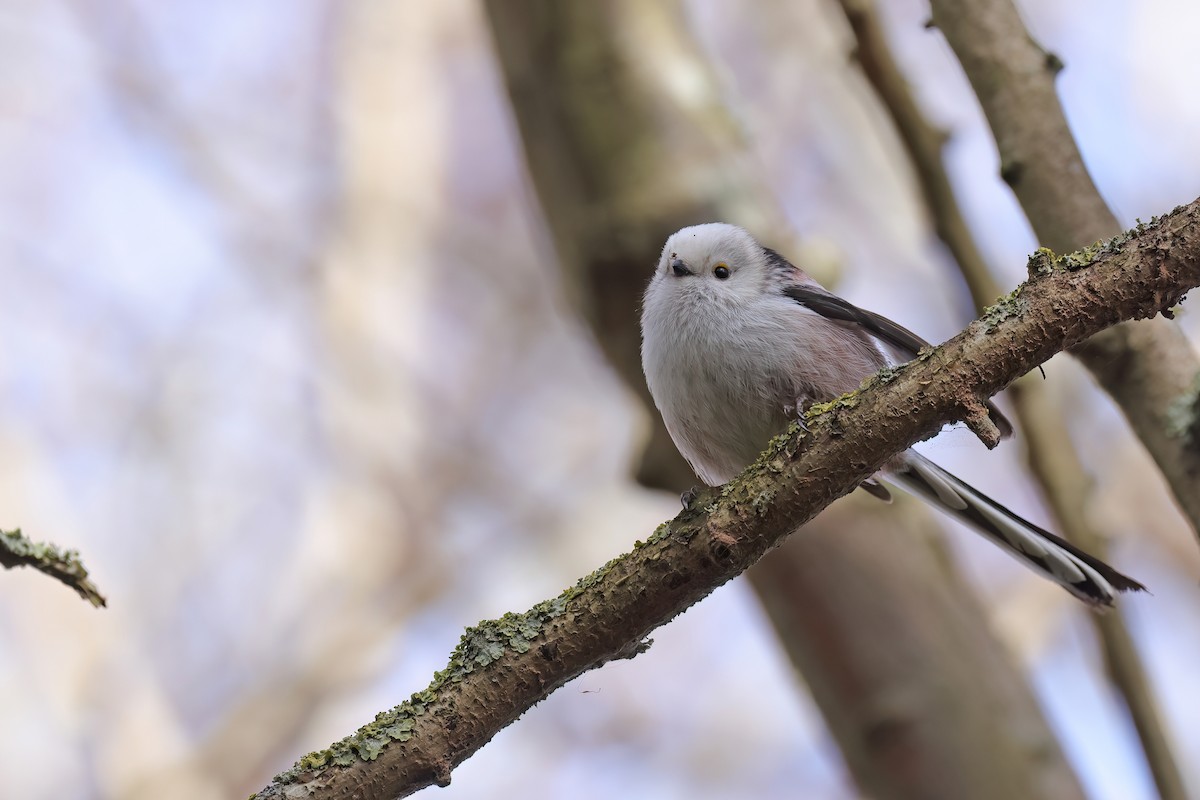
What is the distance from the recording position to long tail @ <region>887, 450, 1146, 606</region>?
83.4 inches

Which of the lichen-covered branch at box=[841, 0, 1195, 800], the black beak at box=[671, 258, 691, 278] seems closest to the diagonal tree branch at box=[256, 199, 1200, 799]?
the black beak at box=[671, 258, 691, 278]

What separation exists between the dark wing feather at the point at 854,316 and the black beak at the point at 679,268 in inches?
8.8

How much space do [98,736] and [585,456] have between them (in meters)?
2.93

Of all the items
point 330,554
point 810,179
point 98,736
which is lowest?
point 98,736

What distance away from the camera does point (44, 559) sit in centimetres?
150

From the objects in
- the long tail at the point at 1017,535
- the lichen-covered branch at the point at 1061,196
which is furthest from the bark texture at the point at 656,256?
the long tail at the point at 1017,535

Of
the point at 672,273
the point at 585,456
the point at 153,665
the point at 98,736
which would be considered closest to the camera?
the point at 672,273

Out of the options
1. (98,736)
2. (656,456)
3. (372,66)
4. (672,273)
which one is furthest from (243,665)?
(672,273)

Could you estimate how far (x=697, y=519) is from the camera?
1.59 m

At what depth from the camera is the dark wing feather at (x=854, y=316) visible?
225 cm

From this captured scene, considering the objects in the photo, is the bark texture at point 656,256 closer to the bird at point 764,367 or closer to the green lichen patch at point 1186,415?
the bird at point 764,367

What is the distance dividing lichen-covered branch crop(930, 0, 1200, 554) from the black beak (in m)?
0.69

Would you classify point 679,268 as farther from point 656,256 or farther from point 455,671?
point 455,671

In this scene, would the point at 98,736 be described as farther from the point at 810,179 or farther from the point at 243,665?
the point at 810,179
